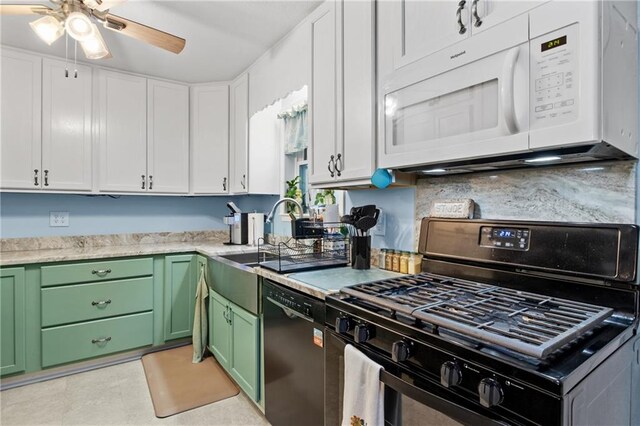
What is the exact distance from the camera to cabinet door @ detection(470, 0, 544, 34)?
3.26 feet

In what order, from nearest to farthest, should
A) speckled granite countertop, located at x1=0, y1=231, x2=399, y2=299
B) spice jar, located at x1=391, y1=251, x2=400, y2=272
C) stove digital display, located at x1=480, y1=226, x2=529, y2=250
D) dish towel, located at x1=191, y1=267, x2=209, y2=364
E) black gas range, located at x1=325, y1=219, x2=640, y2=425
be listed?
black gas range, located at x1=325, y1=219, x2=640, y2=425, stove digital display, located at x1=480, y1=226, x2=529, y2=250, speckled granite countertop, located at x1=0, y1=231, x2=399, y2=299, spice jar, located at x1=391, y1=251, x2=400, y2=272, dish towel, located at x1=191, y1=267, x2=209, y2=364

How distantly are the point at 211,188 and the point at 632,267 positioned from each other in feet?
10.0

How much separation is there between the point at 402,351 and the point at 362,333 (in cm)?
17

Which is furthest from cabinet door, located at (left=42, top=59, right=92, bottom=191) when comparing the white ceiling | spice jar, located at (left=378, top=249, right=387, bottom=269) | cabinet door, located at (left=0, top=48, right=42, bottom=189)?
spice jar, located at (left=378, top=249, right=387, bottom=269)

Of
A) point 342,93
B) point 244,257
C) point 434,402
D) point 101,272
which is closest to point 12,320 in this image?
point 101,272

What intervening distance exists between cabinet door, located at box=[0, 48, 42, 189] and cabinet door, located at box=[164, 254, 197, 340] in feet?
3.90

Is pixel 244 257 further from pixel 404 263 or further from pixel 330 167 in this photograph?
pixel 404 263

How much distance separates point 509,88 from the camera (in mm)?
985

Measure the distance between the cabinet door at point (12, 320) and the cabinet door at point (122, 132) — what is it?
2.96 feet

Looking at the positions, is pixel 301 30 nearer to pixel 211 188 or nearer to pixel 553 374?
pixel 211 188

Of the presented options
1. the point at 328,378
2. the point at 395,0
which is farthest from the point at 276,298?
the point at 395,0

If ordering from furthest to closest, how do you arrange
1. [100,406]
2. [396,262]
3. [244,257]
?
[244,257], [100,406], [396,262]

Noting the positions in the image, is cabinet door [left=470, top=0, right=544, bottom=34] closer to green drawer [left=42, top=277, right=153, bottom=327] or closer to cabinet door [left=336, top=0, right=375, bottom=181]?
cabinet door [left=336, top=0, right=375, bottom=181]

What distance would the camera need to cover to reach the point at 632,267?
972 mm
